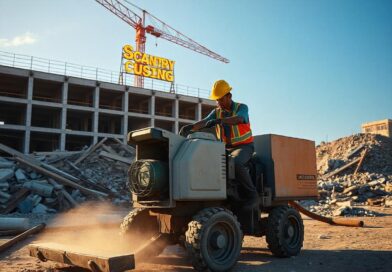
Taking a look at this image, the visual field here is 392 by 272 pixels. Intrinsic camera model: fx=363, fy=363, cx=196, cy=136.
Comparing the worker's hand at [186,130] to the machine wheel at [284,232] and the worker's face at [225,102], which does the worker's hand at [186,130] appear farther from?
the machine wheel at [284,232]

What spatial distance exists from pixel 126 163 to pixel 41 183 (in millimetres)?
6595

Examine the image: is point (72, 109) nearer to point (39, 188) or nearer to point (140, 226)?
point (39, 188)

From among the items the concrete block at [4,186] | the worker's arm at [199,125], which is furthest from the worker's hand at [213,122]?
the concrete block at [4,186]

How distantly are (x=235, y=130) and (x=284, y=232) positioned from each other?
1915 millimetres

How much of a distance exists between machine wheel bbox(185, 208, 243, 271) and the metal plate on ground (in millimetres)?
821

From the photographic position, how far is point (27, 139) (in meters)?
35.0

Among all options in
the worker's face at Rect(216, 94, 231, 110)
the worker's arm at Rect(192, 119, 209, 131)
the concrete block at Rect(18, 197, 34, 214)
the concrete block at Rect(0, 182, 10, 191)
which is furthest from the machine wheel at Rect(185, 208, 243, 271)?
the concrete block at Rect(0, 182, 10, 191)

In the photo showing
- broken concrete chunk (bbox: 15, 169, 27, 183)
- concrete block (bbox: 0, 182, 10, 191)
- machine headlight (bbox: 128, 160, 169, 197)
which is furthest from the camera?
broken concrete chunk (bbox: 15, 169, 27, 183)

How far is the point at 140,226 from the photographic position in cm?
545

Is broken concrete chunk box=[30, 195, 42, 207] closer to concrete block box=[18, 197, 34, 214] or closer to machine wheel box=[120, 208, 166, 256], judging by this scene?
concrete block box=[18, 197, 34, 214]

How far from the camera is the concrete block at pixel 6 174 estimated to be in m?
14.5

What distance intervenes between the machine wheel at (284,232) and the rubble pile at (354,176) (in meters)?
9.03

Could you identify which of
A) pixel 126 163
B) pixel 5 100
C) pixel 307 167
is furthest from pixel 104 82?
pixel 307 167

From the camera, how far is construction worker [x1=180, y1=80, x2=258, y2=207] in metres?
5.45
